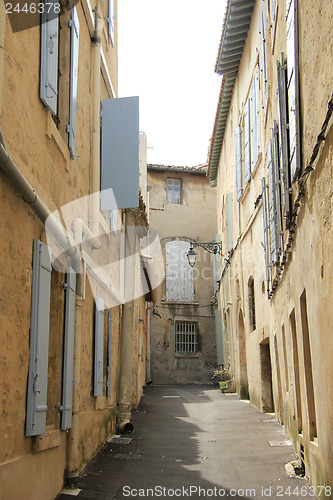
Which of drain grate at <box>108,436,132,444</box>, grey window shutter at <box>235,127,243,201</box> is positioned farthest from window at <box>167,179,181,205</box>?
drain grate at <box>108,436,132,444</box>

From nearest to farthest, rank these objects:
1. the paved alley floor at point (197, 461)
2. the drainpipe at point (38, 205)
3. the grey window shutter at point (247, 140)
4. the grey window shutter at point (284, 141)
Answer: the drainpipe at point (38, 205), the paved alley floor at point (197, 461), the grey window shutter at point (284, 141), the grey window shutter at point (247, 140)

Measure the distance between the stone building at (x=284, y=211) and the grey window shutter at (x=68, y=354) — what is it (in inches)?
97.9

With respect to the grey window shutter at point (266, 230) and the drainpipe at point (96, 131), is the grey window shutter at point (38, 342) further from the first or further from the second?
the grey window shutter at point (266, 230)

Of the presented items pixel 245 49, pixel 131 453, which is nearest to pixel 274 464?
pixel 131 453

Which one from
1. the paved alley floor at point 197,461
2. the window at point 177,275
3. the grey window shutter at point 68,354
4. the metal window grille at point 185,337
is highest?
the window at point 177,275

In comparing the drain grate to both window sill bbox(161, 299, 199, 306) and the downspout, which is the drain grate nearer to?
the downspout

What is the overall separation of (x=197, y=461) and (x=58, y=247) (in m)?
3.39

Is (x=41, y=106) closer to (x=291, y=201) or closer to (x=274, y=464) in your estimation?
(x=291, y=201)

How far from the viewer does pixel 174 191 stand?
2653 centimetres

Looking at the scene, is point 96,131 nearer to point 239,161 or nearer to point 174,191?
point 239,161

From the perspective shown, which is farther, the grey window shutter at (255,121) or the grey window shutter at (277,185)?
the grey window shutter at (255,121)

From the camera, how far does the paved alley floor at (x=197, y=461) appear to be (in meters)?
5.93

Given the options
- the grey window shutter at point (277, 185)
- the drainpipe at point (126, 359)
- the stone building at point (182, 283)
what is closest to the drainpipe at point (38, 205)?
the grey window shutter at point (277, 185)

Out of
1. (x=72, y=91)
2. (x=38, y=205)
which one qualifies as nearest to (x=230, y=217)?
(x=72, y=91)
